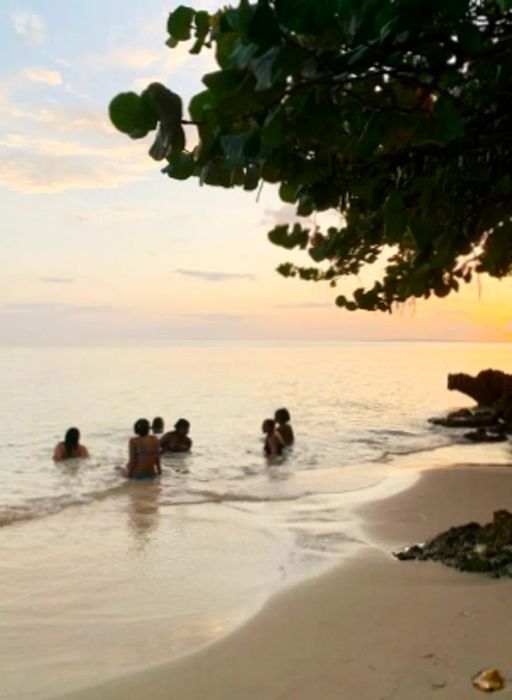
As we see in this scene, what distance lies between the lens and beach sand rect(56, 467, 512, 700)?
4711mm

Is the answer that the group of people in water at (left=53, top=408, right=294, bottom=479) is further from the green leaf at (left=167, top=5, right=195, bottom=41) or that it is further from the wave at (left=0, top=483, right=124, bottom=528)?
the green leaf at (left=167, top=5, right=195, bottom=41)

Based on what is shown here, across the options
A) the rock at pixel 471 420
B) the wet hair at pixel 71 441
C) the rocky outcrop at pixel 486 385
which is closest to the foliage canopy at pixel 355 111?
the wet hair at pixel 71 441

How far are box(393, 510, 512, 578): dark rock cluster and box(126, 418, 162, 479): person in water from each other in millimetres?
9559

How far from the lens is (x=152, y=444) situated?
685 inches

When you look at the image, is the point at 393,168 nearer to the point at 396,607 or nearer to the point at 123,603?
the point at 396,607

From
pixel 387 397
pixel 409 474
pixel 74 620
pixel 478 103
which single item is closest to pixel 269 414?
pixel 387 397

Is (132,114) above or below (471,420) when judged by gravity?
above

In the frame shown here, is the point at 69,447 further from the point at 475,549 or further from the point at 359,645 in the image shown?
the point at 359,645

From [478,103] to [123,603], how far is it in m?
5.75

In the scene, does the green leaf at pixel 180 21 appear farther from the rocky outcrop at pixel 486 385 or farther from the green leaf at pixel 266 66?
the rocky outcrop at pixel 486 385

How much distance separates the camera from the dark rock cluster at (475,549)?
6.97 m

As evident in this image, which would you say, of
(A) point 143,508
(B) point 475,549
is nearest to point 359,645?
(B) point 475,549

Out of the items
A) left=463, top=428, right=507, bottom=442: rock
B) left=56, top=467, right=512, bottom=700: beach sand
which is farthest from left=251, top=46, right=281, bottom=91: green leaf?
left=463, top=428, right=507, bottom=442: rock

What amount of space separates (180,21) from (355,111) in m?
0.94
